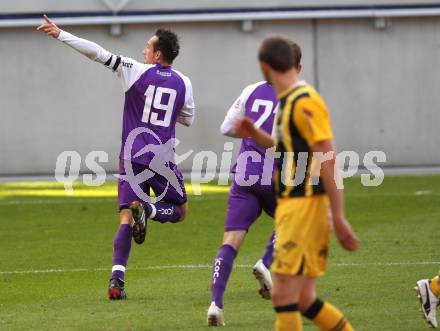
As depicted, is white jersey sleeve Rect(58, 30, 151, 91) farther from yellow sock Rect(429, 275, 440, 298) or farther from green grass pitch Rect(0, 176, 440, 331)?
yellow sock Rect(429, 275, 440, 298)

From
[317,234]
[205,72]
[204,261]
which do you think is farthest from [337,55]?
[317,234]

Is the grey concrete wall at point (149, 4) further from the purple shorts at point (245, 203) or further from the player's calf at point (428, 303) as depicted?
the player's calf at point (428, 303)

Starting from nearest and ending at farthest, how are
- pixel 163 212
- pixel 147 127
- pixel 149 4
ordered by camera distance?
1. pixel 147 127
2. pixel 163 212
3. pixel 149 4

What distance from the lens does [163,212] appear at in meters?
11.4

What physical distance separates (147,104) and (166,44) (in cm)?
57

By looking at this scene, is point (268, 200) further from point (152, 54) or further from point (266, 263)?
point (152, 54)

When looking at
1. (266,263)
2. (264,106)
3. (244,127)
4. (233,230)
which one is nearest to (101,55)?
(264,106)

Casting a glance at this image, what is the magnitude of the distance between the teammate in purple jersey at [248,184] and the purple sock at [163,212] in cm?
139

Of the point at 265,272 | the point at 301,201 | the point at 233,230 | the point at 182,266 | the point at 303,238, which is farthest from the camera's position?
the point at 182,266

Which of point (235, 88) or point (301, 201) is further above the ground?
point (235, 88)

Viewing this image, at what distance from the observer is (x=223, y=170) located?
27.5 metres

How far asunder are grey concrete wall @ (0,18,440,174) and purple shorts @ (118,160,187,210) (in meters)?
16.4

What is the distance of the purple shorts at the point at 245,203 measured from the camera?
9.91 m

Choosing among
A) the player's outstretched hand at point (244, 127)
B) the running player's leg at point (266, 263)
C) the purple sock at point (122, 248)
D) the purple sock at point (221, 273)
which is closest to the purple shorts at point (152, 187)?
the purple sock at point (122, 248)
